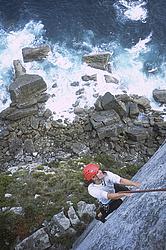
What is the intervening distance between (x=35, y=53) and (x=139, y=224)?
33158mm

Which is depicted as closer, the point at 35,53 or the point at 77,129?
the point at 77,129

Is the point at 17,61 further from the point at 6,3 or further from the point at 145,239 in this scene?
the point at 145,239

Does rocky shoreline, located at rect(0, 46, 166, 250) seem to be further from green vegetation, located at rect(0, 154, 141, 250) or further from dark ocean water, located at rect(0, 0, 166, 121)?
green vegetation, located at rect(0, 154, 141, 250)

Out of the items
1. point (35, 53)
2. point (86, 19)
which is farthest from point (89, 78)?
point (86, 19)

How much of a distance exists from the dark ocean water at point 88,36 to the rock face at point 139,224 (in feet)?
85.4

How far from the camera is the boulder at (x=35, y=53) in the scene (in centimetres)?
4619

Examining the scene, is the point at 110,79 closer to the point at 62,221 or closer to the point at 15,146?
the point at 15,146

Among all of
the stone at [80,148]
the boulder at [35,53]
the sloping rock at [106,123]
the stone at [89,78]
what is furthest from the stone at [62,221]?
the boulder at [35,53]

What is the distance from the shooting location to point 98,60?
45781mm

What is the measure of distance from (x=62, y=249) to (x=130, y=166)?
40.6 ft

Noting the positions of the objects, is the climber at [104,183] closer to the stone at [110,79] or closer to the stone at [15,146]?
the stone at [15,146]

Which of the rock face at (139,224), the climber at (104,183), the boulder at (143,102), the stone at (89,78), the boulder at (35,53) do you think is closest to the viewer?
the rock face at (139,224)

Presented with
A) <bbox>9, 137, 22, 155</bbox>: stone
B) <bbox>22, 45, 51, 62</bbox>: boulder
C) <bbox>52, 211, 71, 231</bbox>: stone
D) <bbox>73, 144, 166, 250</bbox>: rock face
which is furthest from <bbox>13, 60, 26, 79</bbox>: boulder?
<bbox>73, 144, 166, 250</bbox>: rock face

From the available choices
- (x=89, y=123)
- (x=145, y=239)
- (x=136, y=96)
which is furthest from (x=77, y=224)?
(x=136, y=96)
